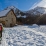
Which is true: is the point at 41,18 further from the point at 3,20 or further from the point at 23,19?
the point at 3,20

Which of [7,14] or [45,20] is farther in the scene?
[45,20]

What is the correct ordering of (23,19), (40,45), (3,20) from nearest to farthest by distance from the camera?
(40,45)
(3,20)
(23,19)

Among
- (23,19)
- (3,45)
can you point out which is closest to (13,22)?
(23,19)

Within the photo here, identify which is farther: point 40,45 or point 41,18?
point 41,18

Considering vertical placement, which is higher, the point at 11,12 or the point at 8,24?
the point at 11,12

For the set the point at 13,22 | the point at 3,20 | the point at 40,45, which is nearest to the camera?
the point at 40,45

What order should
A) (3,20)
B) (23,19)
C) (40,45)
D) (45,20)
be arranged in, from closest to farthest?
(40,45) → (3,20) → (45,20) → (23,19)

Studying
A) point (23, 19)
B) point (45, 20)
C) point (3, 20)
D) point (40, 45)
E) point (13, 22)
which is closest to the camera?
point (40, 45)

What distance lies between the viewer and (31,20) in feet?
140

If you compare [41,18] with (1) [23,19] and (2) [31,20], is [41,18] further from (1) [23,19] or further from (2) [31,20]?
(1) [23,19]

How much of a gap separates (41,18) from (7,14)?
58.9ft

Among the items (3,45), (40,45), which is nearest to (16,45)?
(3,45)

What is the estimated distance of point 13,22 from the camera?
3078cm

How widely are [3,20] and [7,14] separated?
77.5 inches
